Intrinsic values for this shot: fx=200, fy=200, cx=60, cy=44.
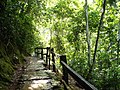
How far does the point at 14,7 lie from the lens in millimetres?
10320

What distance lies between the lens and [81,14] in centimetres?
1239

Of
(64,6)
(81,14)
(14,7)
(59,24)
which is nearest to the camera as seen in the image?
(14,7)

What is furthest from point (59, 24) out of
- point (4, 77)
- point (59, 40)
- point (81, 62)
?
point (4, 77)

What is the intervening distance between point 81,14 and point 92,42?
101 inches

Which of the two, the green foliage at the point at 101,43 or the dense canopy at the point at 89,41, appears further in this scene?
the green foliage at the point at 101,43

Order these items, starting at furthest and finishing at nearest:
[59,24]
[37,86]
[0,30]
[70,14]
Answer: [59,24] → [70,14] → [0,30] → [37,86]

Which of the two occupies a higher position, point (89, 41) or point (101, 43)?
point (89, 41)

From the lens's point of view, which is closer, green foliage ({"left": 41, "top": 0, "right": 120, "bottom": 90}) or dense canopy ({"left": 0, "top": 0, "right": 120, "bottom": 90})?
dense canopy ({"left": 0, "top": 0, "right": 120, "bottom": 90})

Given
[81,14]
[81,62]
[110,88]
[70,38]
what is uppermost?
[81,14]

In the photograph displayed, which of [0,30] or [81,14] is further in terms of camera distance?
[81,14]

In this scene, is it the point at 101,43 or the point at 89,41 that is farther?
the point at 101,43

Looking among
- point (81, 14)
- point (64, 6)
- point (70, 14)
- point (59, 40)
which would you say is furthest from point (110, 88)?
point (59, 40)

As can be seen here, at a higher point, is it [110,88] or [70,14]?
[70,14]

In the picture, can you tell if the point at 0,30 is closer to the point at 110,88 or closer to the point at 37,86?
the point at 37,86
